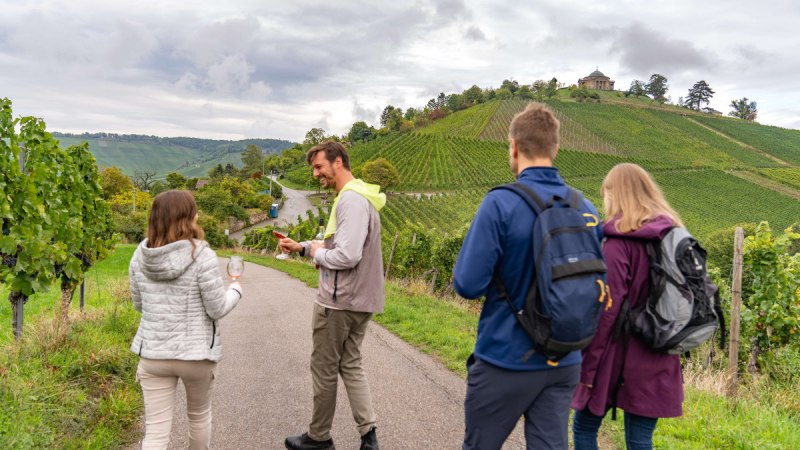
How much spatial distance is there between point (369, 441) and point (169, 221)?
1.94 m

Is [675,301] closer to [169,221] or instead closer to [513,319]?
[513,319]

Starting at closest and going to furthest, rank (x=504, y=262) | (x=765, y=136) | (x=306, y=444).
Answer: (x=504, y=262)
(x=306, y=444)
(x=765, y=136)

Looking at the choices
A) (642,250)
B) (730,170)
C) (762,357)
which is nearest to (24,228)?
(642,250)

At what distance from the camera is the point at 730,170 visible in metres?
76.8

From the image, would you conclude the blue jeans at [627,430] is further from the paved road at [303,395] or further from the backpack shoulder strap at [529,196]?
the backpack shoulder strap at [529,196]

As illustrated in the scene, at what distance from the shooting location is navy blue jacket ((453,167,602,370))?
1.93m

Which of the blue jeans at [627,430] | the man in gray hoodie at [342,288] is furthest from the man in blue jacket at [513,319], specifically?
the man in gray hoodie at [342,288]

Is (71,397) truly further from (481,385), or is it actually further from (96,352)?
(481,385)

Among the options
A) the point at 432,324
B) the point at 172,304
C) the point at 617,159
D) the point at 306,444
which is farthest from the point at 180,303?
the point at 617,159

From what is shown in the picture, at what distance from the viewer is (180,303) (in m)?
2.58

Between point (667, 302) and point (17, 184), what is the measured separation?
5.40m

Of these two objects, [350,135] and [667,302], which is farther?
[350,135]

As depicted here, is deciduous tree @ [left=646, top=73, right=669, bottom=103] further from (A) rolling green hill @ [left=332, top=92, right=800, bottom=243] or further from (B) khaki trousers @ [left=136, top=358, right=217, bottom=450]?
(B) khaki trousers @ [left=136, top=358, right=217, bottom=450]

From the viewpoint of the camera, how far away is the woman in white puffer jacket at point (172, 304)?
252 cm
